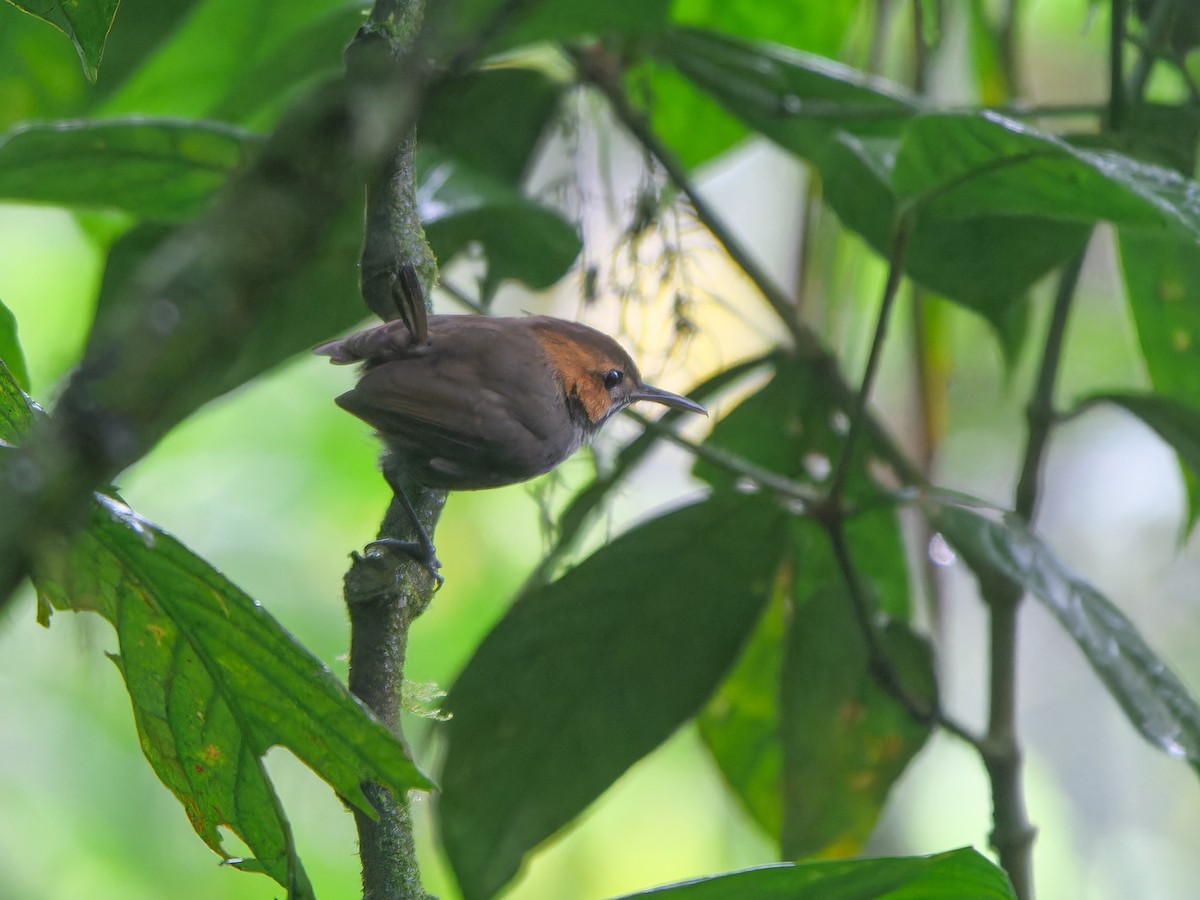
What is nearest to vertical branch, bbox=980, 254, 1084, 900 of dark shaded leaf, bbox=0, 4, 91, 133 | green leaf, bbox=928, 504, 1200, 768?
green leaf, bbox=928, 504, 1200, 768

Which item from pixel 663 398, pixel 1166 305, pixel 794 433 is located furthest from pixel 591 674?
pixel 1166 305

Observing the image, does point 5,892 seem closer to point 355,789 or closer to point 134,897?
point 134,897

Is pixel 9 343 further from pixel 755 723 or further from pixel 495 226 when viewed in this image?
pixel 755 723

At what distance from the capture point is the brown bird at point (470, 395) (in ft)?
4.67

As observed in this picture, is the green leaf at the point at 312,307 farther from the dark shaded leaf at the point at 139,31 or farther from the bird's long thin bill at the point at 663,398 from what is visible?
the bird's long thin bill at the point at 663,398

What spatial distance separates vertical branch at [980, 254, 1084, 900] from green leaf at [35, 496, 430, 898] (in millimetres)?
1089

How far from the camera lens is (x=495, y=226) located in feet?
5.74

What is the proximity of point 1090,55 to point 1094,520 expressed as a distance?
2.15 metres

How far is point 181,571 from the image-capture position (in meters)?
0.88

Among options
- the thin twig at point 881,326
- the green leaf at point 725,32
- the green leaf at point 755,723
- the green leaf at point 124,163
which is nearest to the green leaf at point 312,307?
the green leaf at point 124,163

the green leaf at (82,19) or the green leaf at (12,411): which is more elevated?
the green leaf at (82,19)

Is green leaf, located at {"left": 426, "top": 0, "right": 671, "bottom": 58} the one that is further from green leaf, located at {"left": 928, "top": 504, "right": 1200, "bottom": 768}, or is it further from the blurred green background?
the blurred green background

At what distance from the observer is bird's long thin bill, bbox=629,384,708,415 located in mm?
1853

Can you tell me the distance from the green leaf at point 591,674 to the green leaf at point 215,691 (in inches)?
28.9
